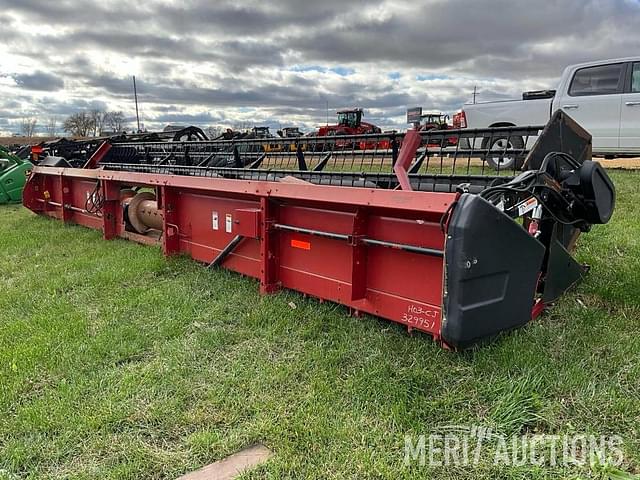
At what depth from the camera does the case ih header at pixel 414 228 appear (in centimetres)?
211

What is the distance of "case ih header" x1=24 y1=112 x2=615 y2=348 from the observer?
6.93 feet

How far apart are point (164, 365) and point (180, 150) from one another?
416 cm

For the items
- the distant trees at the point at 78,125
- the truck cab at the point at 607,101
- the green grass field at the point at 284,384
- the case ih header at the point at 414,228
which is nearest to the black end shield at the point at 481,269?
the case ih header at the point at 414,228

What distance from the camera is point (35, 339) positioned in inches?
119

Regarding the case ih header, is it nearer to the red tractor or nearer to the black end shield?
the black end shield

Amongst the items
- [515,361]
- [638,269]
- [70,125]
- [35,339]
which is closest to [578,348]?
[515,361]

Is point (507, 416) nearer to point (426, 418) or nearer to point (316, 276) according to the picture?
point (426, 418)

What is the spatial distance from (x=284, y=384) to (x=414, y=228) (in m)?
1.05

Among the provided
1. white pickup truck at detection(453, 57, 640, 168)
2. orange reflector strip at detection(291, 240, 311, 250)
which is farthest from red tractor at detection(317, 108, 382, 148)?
orange reflector strip at detection(291, 240, 311, 250)

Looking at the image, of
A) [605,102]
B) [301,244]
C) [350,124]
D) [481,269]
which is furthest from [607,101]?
[350,124]

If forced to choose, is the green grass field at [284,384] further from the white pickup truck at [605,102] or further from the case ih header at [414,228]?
the white pickup truck at [605,102]

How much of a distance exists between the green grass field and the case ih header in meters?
0.22

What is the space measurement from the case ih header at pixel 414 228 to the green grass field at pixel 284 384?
0.73ft

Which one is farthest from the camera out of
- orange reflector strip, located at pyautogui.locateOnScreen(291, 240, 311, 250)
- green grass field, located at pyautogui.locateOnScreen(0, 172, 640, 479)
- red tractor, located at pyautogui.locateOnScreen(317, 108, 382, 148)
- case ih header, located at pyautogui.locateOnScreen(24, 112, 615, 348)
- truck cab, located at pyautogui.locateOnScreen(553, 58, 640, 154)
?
red tractor, located at pyautogui.locateOnScreen(317, 108, 382, 148)
